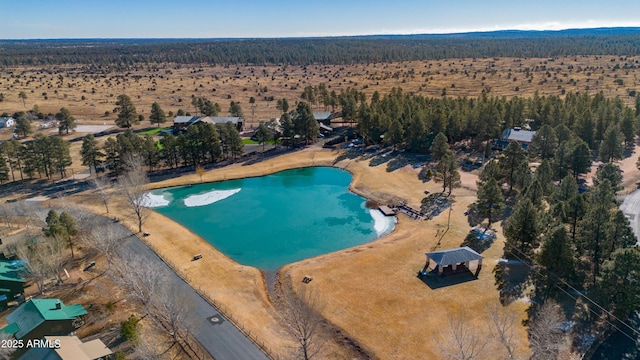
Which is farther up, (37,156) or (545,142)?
(545,142)

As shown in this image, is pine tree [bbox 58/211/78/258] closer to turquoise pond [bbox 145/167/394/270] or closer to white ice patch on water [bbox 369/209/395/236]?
turquoise pond [bbox 145/167/394/270]

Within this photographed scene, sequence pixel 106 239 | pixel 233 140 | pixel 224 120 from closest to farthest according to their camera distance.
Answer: pixel 106 239, pixel 233 140, pixel 224 120

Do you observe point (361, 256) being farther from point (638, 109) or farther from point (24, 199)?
point (638, 109)

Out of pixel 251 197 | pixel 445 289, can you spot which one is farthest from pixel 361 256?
pixel 251 197

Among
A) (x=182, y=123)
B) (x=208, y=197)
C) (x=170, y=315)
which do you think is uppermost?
(x=182, y=123)

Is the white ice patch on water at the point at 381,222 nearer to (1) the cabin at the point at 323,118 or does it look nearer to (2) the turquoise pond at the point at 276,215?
(2) the turquoise pond at the point at 276,215

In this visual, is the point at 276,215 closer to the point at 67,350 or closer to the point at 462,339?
the point at 67,350

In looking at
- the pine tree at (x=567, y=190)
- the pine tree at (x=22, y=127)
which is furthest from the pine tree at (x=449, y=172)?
the pine tree at (x=22, y=127)

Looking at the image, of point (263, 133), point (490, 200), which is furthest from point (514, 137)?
point (263, 133)
